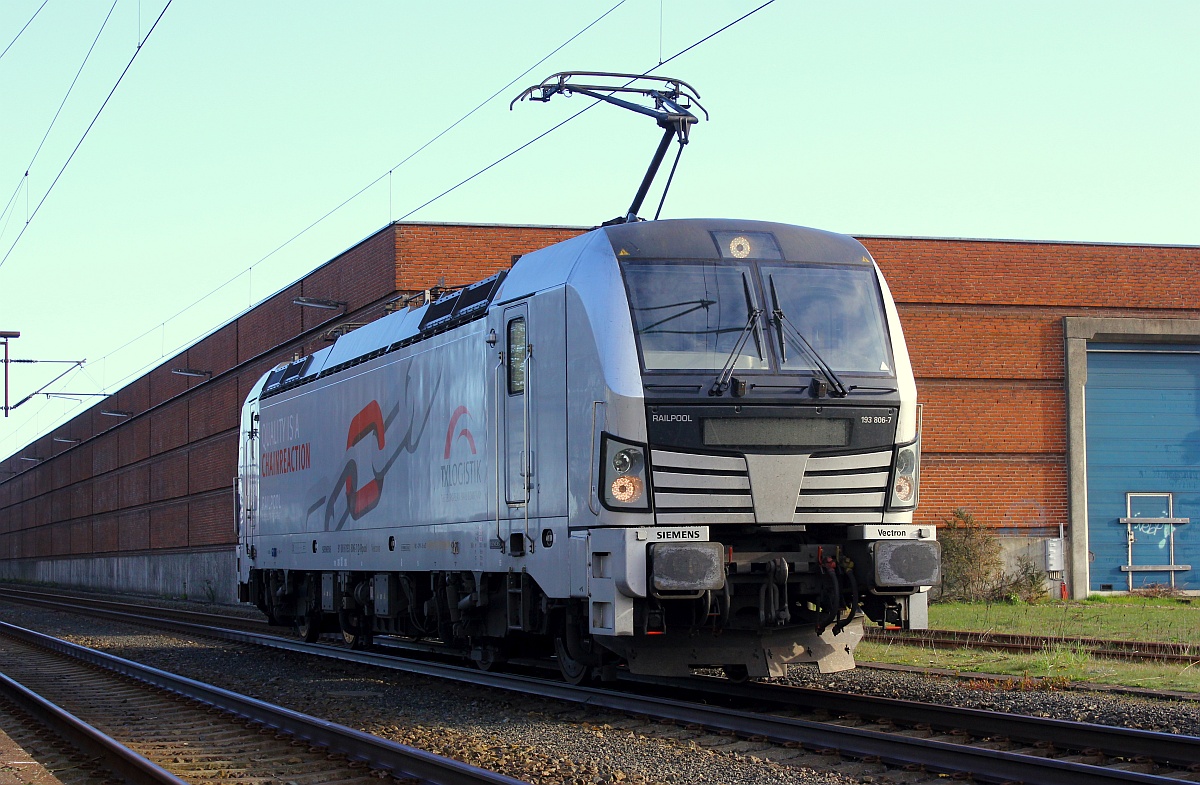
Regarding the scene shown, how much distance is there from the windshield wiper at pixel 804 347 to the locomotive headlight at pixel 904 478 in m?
0.74

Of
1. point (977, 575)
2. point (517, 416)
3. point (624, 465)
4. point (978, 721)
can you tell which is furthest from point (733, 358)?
point (977, 575)

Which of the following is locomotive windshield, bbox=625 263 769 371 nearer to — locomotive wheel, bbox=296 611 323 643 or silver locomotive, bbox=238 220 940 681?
silver locomotive, bbox=238 220 940 681

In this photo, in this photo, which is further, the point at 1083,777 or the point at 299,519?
the point at 299,519

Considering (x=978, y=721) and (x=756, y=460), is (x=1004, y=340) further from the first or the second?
(x=978, y=721)

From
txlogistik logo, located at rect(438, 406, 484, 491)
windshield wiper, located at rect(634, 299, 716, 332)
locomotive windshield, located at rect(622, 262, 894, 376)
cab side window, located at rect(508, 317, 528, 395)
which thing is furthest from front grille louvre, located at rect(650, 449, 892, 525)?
txlogistik logo, located at rect(438, 406, 484, 491)

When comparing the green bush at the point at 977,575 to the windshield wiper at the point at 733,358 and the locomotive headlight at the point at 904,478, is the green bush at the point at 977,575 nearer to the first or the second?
the locomotive headlight at the point at 904,478

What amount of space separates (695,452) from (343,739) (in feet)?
10.3

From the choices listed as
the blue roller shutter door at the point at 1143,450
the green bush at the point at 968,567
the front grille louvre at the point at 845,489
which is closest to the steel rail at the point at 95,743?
the front grille louvre at the point at 845,489

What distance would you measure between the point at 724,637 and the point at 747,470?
145cm

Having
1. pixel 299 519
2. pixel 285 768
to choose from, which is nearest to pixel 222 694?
pixel 285 768

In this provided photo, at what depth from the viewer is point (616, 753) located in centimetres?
861

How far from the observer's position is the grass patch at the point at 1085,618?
1705cm

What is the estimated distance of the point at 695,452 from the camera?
32.1 feet

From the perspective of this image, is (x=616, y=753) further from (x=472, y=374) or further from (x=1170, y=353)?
(x=1170, y=353)
